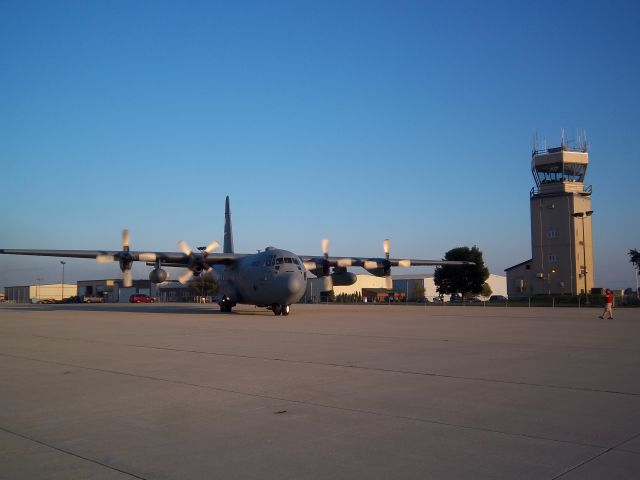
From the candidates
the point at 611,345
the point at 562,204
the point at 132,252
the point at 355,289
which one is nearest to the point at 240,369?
the point at 611,345

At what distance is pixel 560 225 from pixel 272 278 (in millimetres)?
48139

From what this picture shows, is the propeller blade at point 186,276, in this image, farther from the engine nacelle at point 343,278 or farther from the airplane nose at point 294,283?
the engine nacelle at point 343,278

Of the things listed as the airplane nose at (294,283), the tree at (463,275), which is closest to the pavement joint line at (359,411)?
the airplane nose at (294,283)

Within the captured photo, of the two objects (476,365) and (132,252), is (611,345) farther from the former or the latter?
(132,252)

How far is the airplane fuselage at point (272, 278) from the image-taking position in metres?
31.3

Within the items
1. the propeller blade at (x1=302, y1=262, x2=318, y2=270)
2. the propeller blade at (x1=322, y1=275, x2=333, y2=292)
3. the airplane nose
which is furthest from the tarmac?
the propeller blade at (x1=302, y1=262, x2=318, y2=270)

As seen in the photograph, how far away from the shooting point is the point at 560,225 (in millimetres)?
68000

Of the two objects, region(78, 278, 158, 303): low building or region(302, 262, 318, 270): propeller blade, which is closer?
region(302, 262, 318, 270): propeller blade

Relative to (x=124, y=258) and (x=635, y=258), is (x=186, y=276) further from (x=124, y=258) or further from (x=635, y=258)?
(x=635, y=258)

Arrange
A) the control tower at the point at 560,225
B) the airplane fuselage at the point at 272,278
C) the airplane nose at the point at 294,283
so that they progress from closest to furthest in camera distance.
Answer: the airplane nose at the point at 294,283 → the airplane fuselage at the point at 272,278 → the control tower at the point at 560,225

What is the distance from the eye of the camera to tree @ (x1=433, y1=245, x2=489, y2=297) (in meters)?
79.1

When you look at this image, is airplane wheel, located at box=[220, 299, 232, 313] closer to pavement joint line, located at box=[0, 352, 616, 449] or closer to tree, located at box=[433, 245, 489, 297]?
pavement joint line, located at box=[0, 352, 616, 449]

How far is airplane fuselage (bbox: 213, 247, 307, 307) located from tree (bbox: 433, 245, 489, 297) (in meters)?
48.9

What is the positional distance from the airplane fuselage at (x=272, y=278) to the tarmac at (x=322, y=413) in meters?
16.3
